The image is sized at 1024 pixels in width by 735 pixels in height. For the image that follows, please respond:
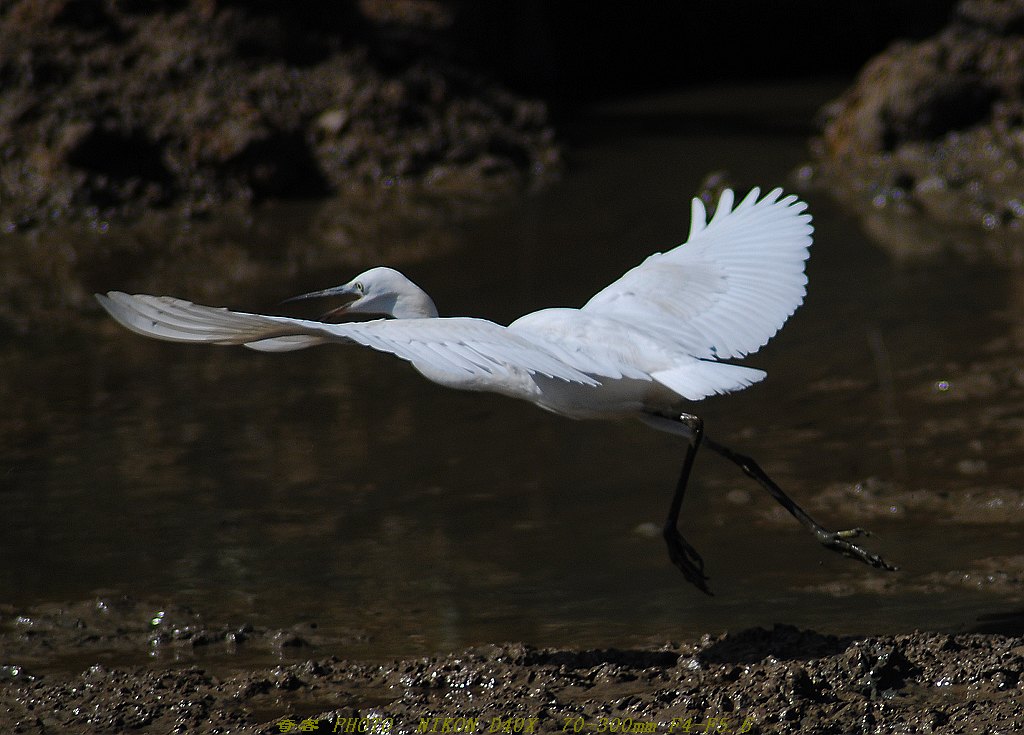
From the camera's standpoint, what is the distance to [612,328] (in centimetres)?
414

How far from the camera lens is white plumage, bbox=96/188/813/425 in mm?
3529

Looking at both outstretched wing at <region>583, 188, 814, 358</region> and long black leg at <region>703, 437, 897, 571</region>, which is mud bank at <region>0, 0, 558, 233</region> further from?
long black leg at <region>703, 437, 897, 571</region>

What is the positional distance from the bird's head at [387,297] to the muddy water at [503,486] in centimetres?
95

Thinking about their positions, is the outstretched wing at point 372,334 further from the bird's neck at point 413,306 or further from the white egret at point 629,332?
the bird's neck at point 413,306

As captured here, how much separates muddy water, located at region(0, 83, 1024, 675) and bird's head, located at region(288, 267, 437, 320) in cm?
95

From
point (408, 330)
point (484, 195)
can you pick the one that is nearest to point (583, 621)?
point (408, 330)

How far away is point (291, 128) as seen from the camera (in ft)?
37.1

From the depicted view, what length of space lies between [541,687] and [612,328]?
3.65 ft

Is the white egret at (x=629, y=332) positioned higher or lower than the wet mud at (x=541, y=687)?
higher

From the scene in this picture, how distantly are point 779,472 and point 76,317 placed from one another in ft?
14.9

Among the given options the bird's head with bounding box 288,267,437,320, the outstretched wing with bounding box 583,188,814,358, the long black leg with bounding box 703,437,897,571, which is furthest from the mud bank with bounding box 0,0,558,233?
the long black leg with bounding box 703,437,897,571

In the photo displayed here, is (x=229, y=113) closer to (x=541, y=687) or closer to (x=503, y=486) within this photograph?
(x=503, y=486)

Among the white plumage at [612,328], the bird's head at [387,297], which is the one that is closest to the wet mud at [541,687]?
the white plumage at [612,328]

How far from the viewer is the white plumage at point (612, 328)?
11.6 feet
